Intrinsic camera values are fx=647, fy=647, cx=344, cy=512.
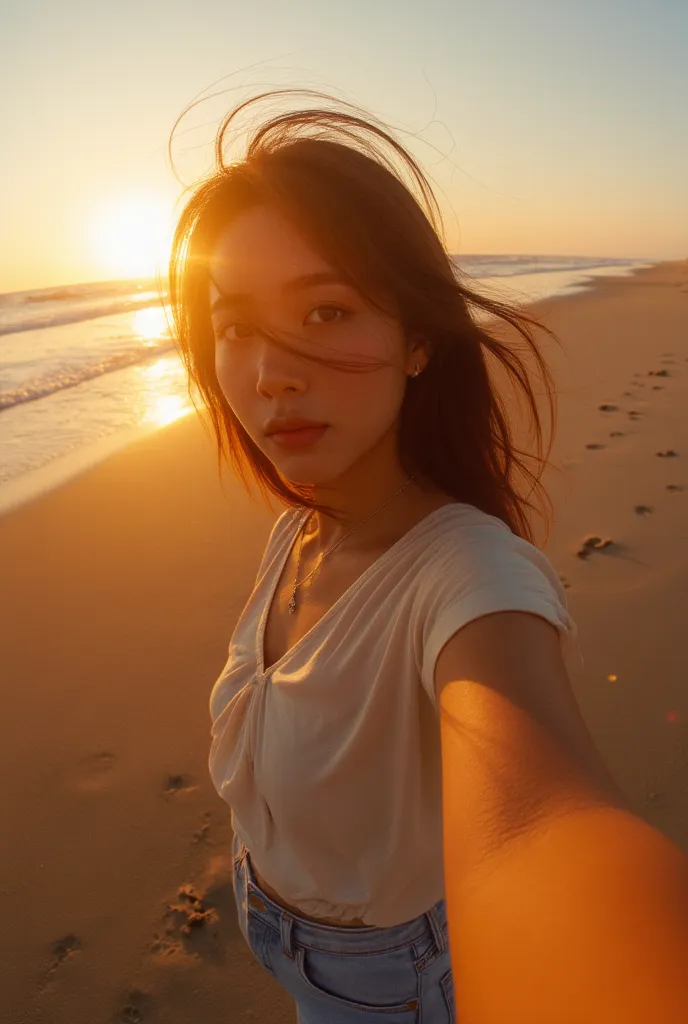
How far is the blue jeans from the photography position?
1.25 meters

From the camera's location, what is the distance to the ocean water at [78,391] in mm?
6477

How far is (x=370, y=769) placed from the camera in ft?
3.64

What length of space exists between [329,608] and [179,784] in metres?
1.83

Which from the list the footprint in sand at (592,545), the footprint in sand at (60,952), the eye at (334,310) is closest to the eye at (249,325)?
the eye at (334,310)

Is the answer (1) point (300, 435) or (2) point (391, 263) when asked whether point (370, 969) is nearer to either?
(1) point (300, 435)

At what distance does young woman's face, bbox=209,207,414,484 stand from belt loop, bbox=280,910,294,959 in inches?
35.2

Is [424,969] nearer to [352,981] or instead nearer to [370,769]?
[352,981]

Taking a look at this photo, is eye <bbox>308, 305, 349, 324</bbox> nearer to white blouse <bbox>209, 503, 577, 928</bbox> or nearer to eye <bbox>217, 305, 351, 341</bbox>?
eye <bbox>217, 305, 351, 341</bbox>

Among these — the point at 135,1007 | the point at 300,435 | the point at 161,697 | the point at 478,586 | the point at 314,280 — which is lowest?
the point at 135,1007

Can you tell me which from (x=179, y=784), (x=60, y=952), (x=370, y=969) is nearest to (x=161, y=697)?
(x=179, y=784)

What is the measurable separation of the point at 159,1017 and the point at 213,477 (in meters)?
4.54

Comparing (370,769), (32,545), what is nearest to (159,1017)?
(370,769)

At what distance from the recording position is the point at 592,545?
419cm

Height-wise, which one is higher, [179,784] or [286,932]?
[286,932]
